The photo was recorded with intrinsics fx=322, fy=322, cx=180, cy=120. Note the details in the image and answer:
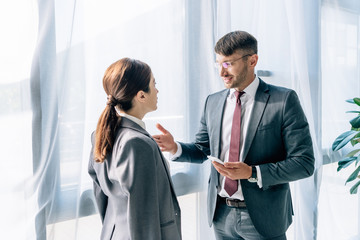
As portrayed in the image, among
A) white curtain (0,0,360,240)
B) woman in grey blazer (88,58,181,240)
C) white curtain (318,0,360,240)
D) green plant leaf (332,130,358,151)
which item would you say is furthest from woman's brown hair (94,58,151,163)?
white curtain (318,0,360,240)

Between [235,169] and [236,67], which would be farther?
[236,67]

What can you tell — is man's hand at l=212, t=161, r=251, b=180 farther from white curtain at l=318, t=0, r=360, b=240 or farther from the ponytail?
white curtain at l=318, t=0, r=360, b=240

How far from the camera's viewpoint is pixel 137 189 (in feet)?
3.59

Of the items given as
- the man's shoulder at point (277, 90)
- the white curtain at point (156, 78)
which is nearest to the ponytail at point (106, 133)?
the white curtain at point (156, 78)

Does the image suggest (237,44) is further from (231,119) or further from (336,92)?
(336,92)

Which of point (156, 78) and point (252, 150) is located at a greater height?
point (156, 78)

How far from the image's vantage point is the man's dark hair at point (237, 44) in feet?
5.19

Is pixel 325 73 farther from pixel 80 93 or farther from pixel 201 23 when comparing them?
A: pixel 80 93

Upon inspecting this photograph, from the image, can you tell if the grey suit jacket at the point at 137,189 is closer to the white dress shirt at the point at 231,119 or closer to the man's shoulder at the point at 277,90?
the white dress shirt at the point at 231,119

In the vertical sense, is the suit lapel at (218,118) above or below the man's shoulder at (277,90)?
below

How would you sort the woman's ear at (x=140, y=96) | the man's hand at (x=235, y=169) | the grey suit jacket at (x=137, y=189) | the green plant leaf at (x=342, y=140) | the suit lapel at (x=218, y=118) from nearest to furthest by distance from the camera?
the grey suit jacket at (x=137, y=189) → the woman's ear at (x=140, y=96) → the man's hand at (x=235, y=169) → the suit lapel at (x=218, y=118) → the green plant leaf at (x=342, y=140)

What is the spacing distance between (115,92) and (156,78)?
77 centimetres

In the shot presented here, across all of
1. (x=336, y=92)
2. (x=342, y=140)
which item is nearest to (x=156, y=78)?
(x=342, y=140)

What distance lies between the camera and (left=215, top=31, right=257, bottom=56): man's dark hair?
158 centimetres
